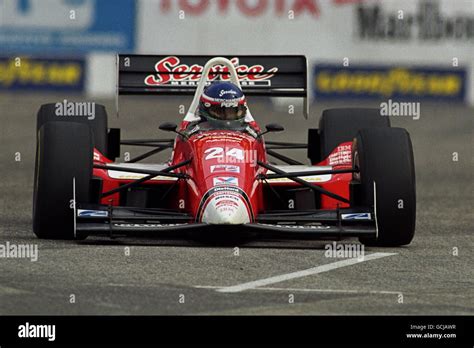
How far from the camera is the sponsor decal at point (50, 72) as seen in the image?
31203mm

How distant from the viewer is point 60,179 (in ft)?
41.0

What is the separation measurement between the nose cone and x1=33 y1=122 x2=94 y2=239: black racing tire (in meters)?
1.07

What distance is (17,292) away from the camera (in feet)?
33.0

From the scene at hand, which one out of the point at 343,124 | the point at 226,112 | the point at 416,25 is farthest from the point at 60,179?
the point at 416,25

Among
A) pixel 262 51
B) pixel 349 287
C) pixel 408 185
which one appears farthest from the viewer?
pixel 262 51

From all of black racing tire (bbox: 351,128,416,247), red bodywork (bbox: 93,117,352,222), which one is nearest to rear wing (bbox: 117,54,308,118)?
red bodywork (bbox: 93,117,352,222)

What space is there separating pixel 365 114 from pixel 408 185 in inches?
108

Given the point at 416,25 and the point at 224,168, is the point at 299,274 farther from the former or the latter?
the point at 416,25

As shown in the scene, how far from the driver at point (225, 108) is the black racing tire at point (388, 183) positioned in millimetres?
1175

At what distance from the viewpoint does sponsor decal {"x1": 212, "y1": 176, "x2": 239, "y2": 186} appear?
1244 cm

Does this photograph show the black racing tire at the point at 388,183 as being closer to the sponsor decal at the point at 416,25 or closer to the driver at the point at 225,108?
the driver at the point at 225,108
